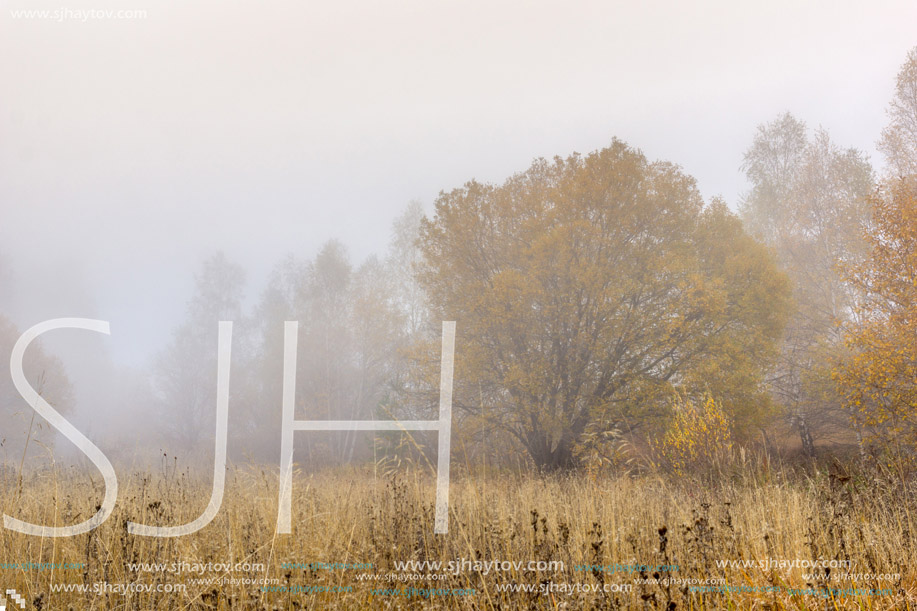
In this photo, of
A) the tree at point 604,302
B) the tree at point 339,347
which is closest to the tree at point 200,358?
the tree at point 339,347

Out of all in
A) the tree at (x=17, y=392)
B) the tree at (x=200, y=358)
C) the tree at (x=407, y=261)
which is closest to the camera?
the tree at (x=17, y=392)

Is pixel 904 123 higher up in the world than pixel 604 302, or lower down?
higher up

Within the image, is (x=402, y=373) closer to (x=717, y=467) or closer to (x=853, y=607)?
(x=717, y=467)

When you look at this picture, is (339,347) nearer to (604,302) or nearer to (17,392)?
(17,392)

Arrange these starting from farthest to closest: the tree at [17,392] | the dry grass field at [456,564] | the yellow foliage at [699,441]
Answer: the tree at [17,392], the yellow foliage at [699,441], the dry grass field at [456,564]

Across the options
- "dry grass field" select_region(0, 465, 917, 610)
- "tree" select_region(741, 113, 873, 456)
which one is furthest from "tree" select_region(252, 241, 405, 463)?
"dry grass field" select_region(0, 465, 917, 610)

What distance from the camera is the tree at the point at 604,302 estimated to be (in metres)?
10.6

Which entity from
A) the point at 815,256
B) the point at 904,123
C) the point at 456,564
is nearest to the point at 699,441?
the point at 456,564

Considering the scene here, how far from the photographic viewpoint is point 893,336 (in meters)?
8.15

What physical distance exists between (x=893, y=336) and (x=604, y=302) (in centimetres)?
491

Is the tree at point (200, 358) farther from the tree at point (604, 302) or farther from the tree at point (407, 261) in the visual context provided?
the tree at point (604, 302)

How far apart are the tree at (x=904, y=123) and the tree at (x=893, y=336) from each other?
5148 millimetres

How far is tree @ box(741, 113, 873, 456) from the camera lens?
1317cm

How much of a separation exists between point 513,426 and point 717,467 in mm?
6254
